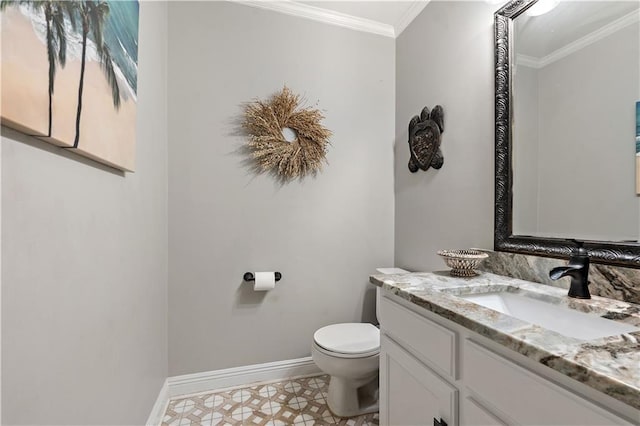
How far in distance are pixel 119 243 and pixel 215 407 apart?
116 cm

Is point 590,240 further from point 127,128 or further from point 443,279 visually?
point 127,128

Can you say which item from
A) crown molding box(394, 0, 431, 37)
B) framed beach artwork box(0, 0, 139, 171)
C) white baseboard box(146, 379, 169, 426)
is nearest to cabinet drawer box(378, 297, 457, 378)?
framed beach artwork box(0, 0, 139, 171)

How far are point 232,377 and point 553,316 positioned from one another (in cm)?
171

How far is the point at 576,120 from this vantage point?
1.03m

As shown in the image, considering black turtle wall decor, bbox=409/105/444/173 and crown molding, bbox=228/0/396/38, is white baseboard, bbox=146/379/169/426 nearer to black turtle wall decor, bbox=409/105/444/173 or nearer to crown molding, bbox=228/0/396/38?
black turtle wall decor, bbox=409/105/444/173

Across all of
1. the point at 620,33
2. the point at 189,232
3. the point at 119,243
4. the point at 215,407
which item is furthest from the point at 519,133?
the point at 215,407

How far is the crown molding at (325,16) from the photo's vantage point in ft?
6.01

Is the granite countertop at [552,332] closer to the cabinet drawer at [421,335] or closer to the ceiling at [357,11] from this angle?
the cabinet drawer at [421,335]

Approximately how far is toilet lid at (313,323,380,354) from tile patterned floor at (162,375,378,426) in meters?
0.40

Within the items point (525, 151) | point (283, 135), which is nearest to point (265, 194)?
point (283, 135)

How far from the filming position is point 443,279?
Result: 3.72 feet

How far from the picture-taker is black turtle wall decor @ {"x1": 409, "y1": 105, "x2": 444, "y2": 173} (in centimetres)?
165

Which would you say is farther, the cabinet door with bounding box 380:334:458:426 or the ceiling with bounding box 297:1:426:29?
the ceiling with bounding box 297:1:426:29

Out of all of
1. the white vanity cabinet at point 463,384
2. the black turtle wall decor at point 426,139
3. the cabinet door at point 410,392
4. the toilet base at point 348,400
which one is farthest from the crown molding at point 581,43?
the toilet base at point 348,400
